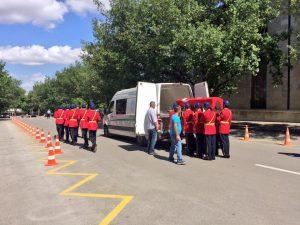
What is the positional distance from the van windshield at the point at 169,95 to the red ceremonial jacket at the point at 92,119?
2.44m

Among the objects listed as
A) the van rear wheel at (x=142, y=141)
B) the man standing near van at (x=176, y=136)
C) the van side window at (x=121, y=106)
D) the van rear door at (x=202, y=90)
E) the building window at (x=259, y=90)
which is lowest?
the van rear wheel at (x=142, y=141)

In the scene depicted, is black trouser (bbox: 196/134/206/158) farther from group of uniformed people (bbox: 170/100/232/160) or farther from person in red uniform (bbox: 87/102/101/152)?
person in red uniform (bbox: 87/102/101/152)

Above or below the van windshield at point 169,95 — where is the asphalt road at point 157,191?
below

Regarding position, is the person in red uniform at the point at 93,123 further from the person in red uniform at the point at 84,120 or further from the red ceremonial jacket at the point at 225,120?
the red ceremonial jacket at the point at 225,120

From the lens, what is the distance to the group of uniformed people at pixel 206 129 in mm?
12867

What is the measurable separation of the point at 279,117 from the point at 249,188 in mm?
26470

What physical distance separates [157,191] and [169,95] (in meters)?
8.19

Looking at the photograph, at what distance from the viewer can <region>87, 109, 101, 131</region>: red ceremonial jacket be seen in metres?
15.0

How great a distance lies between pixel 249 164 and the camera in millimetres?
11961

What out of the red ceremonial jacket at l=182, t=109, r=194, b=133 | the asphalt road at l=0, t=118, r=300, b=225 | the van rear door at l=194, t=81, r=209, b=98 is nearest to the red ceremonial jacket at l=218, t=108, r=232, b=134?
the asphalt road at l=0, t=118, r=300, b=225

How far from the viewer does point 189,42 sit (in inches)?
920

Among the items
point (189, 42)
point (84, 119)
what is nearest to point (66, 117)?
point (84, 119)

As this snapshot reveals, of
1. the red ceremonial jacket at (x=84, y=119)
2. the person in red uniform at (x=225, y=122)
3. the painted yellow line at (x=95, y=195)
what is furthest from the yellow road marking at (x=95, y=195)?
the person in red uniform at (x=225, y=122)

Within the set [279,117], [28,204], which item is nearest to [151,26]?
[279,117]
